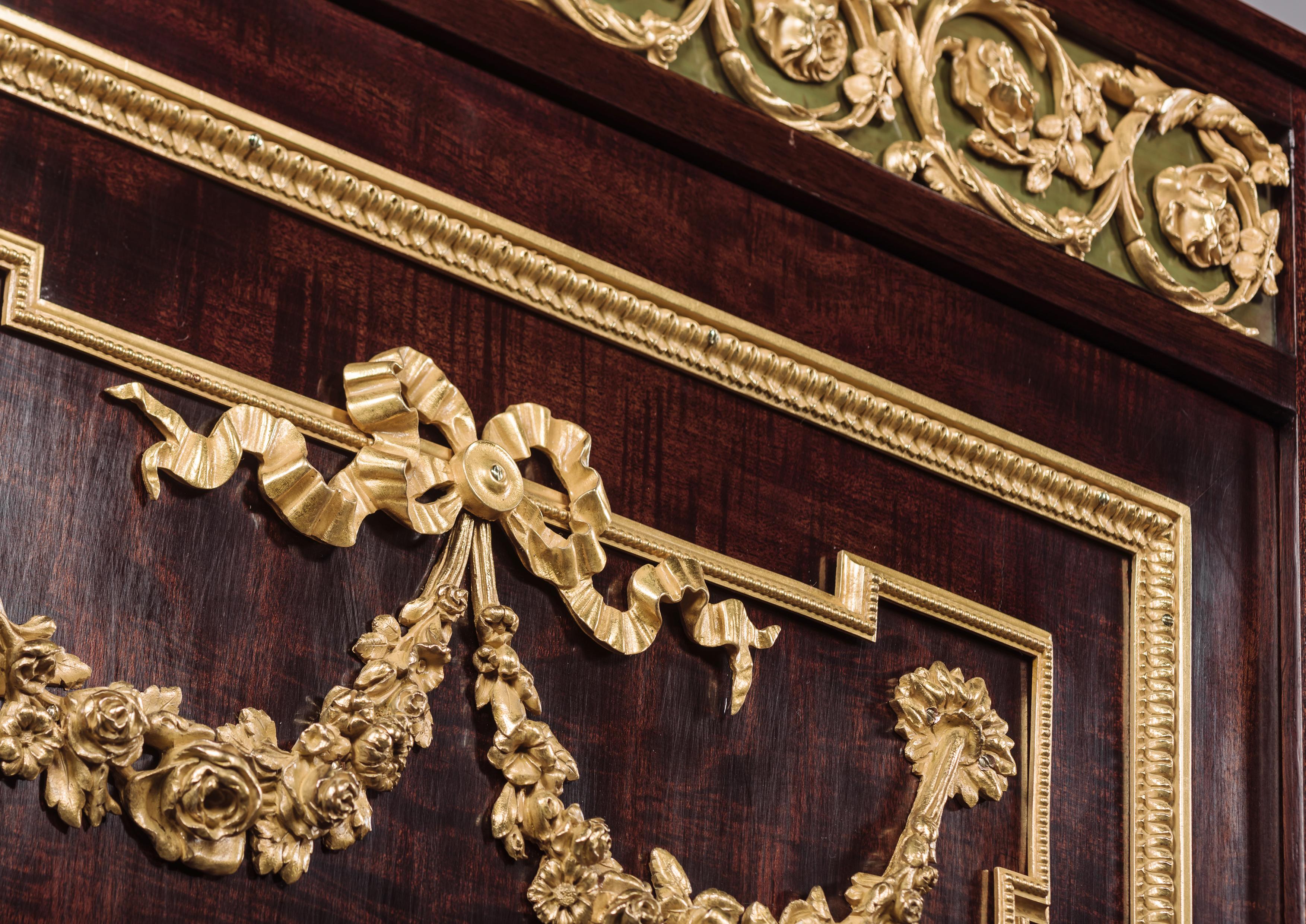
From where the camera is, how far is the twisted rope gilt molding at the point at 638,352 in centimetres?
97

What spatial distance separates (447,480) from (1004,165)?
53cm

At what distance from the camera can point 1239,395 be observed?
4.56 ft

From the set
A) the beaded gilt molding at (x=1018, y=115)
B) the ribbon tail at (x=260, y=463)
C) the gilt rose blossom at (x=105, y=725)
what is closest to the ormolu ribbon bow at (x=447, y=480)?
the ribbon tail at (x=260, y=463)

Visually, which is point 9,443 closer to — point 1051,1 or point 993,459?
point 993,459

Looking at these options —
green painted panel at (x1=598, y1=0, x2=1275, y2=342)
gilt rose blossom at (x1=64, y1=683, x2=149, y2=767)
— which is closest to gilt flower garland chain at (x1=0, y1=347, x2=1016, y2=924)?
gilt rose blossom at (x1=64, y1=683, x2=149, y2=767)

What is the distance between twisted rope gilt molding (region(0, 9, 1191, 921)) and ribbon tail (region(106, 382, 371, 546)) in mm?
14

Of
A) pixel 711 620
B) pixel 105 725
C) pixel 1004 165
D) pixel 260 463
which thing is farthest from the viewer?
pixel 1004 165

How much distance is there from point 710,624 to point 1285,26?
0.75 m

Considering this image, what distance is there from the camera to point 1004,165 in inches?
53.1

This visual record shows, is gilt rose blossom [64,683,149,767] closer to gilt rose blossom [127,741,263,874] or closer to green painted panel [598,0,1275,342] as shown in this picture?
gilt rose blossom [127,741,263,874]

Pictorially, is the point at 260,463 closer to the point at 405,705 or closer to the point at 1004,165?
the point at 405,705

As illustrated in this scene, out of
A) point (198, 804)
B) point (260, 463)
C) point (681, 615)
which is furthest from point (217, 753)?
point (681, 615)

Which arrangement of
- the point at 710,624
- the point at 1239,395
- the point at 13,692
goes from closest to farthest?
the point at 13,692, the point at 710,624, the point at 1239,395

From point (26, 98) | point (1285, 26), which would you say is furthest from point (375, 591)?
point (1285, 26)
